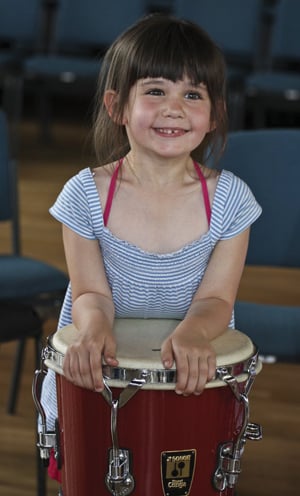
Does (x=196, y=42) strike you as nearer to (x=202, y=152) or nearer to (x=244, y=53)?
(x=202, y=152)

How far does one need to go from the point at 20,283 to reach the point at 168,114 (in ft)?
3.74

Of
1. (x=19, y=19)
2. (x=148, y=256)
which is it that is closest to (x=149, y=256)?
(x=148, y=256)

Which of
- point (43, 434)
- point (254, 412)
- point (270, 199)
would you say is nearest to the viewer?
point (43, 434)

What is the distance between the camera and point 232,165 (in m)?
2.81

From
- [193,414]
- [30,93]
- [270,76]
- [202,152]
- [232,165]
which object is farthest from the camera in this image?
[30,93]

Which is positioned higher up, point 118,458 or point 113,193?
point 113,193

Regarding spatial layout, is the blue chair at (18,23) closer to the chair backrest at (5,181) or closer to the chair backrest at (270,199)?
the chair backrest at (5,181)

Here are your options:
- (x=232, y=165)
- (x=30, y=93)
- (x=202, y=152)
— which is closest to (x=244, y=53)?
(x=30, y=93)

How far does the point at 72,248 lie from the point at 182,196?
24 centimetres

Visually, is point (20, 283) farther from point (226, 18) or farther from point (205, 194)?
point (226, 18)

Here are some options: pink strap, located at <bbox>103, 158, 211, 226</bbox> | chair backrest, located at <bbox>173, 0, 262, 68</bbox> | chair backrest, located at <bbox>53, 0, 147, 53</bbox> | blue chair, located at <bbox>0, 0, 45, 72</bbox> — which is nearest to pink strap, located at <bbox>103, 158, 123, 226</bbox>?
pink strap, located at <bbox>103, 158, 211, 226</bbox>

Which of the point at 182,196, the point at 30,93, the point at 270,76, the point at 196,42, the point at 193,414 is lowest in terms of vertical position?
the point at 30,93

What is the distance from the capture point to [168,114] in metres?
1.94

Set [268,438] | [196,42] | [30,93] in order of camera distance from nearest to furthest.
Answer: [196,42], [268,438], [30,93]
